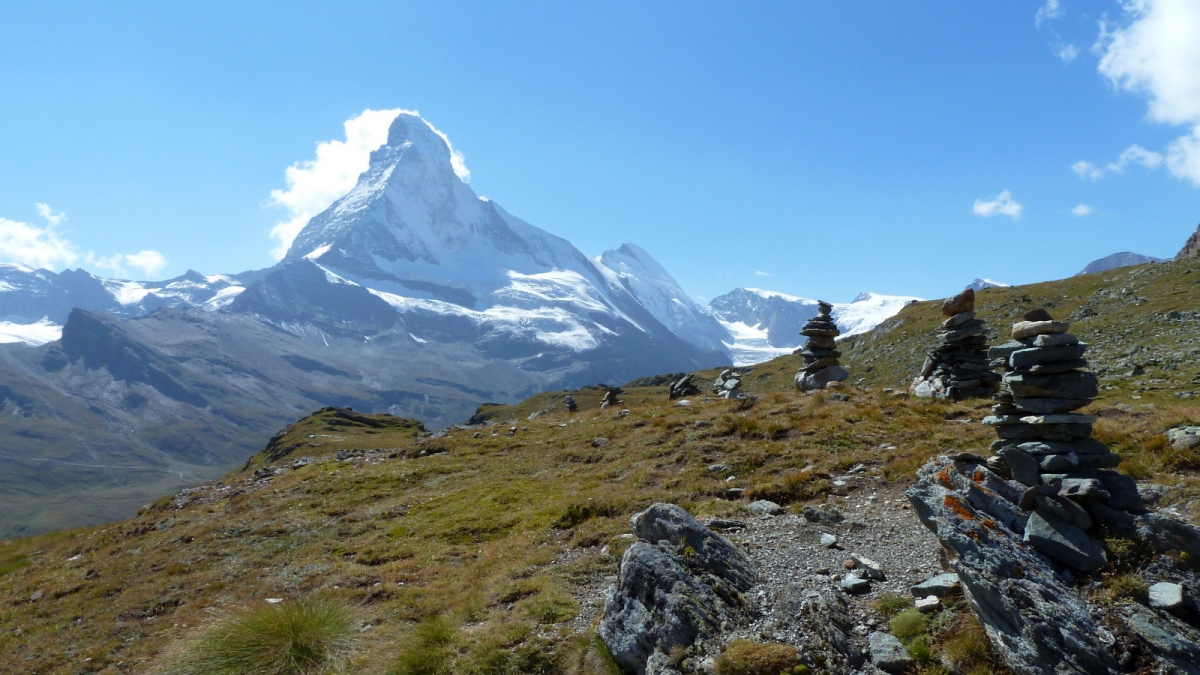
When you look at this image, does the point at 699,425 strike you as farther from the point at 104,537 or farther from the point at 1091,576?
the point at 104,537

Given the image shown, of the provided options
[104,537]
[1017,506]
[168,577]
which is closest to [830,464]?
[1017,506]

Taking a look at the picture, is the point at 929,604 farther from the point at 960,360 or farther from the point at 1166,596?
the point at 960,360

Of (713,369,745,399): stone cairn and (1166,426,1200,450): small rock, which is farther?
(713,369,745,399): stone cairn

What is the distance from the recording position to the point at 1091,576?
389 inches

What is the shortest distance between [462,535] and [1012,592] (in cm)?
1517

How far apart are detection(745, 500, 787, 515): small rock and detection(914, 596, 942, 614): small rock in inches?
233

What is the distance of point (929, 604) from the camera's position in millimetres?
10422

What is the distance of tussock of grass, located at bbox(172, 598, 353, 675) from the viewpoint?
39.4ft

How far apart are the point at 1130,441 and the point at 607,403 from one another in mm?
31124

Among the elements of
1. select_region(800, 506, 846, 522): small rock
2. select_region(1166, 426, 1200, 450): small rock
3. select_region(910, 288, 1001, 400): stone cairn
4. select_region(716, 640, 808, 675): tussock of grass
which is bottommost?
select_region(716, 640, 808, 675): tussock of grass

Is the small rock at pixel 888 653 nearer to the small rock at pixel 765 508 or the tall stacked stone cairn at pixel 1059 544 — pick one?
the tall stacked stone cairn at pixel 1059 544

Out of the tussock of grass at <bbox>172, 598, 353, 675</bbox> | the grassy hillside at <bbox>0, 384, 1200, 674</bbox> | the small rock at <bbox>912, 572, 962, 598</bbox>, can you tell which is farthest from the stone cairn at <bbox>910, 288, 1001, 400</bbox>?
the tussock of grass at <bbox>172, 598, 353, 675</bbox>

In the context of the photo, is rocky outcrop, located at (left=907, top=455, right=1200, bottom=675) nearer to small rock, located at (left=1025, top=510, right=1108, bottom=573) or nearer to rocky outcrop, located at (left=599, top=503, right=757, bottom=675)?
small rock, located at (left=1025, top=510, right=1108, bottom=573)

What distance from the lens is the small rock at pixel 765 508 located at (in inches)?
650
